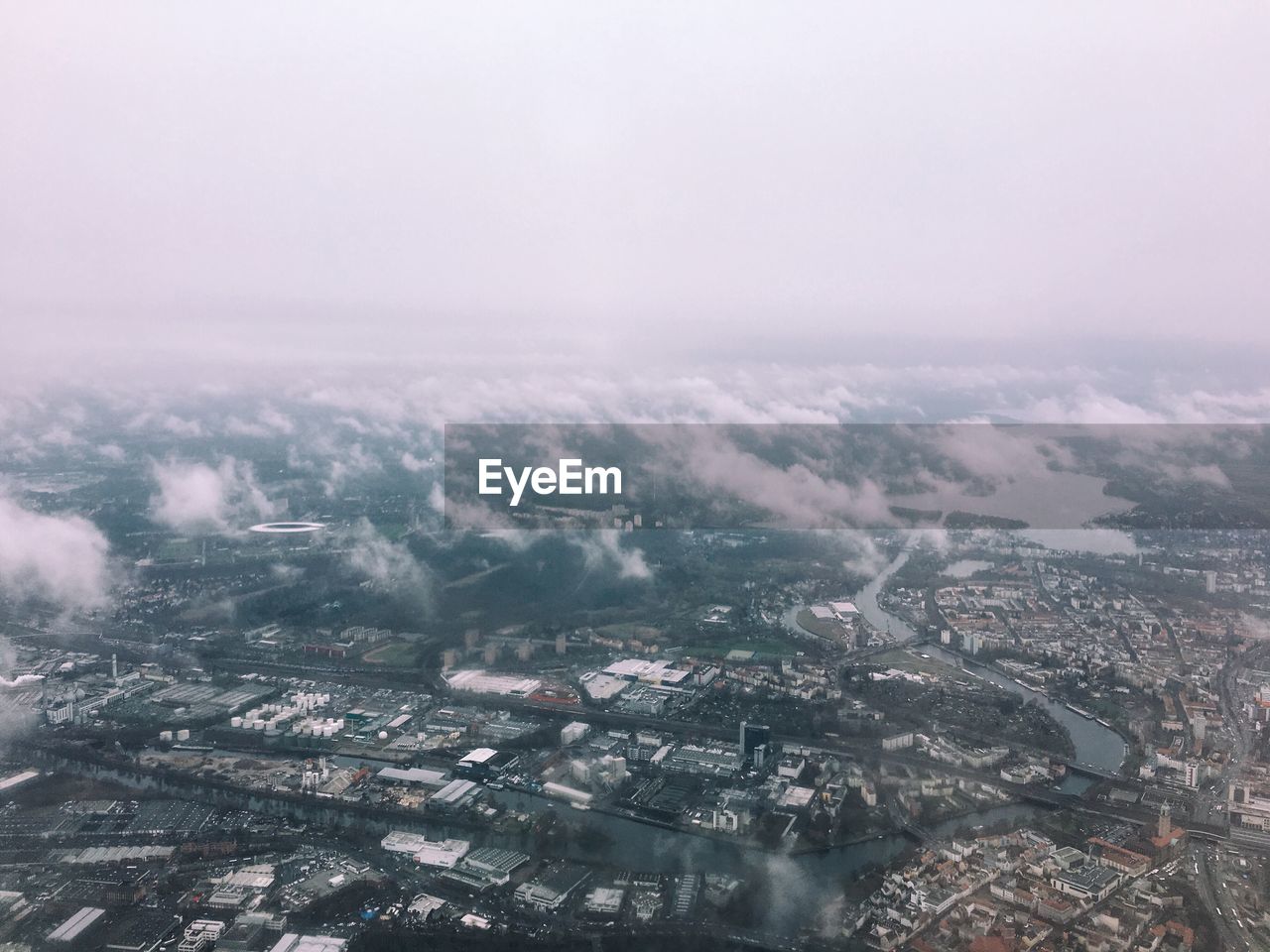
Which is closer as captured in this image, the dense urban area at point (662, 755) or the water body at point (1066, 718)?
the dense urban area at point (662, 755)

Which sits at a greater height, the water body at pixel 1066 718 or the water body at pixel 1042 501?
the water body at pixel 1042 501

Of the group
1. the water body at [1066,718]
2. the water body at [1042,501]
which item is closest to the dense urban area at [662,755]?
the water body at [1066,718]

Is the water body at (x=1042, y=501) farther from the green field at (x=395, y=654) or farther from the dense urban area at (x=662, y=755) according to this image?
the green field at (x=395, y=654)

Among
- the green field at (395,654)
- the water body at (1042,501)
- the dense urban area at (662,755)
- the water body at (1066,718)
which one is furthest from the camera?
the water body at (1042,501)

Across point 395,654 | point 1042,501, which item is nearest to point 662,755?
point 395,654

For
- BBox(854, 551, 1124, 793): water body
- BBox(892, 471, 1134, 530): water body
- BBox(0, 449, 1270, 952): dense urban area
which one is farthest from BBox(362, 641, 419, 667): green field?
BBox(892, 471, 1134, 530): water body

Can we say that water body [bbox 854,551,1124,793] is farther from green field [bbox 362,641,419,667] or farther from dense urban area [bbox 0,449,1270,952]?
green field [bbox 362,641,419,667]

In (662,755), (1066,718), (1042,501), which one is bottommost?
(662,755)

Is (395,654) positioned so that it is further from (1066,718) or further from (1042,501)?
(1042,501)

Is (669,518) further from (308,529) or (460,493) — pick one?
(308,529)

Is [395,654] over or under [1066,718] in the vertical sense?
under
